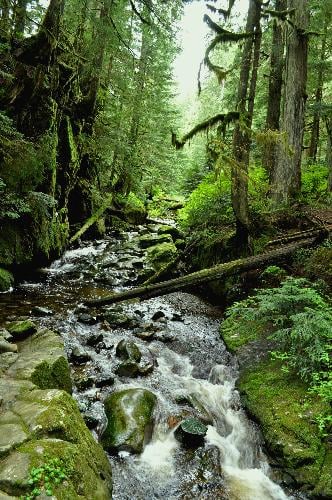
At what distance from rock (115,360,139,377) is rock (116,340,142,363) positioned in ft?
0.82

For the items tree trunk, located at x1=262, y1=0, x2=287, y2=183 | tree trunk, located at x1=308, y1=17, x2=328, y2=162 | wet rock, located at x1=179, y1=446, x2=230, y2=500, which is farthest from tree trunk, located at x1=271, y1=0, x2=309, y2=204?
wet rock, located at x1=179, y1=446, x2=230, y2=500

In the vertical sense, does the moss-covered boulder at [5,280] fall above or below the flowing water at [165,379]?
above

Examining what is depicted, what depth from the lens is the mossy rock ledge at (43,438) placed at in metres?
2.96

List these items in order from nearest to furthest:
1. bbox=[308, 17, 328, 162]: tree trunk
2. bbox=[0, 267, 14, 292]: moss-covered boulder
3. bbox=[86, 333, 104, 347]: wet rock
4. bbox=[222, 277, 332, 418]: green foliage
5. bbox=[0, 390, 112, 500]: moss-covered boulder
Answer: bbox=[0, 390, 112, 500]: moss-covered boulder < bbox=[222, 277, 332, 418]: green foliage < bbox=[86, 333, 104, 347]: wet rock < bbox=[0, 267, 14, 292]: moss-covered boulder < bbox=[308, 17, 328, 162]: tree trunk

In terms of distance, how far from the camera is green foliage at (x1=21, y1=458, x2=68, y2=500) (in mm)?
2805

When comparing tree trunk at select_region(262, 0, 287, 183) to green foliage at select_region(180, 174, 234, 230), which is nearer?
green foliage at select_region(180, 174, 234, 230)

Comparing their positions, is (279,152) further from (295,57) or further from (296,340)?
(296,340)

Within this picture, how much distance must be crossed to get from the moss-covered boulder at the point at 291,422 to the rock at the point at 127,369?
70.0 inches

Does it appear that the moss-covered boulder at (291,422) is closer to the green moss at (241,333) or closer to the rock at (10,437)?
the green moss at (241,333)

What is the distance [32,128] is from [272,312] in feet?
28.7

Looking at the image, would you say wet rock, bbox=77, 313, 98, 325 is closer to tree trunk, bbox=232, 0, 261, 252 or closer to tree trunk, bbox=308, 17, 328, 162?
tree trunk, bbox=232, 0, 261, 252

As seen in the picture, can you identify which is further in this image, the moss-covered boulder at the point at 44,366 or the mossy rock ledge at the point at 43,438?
the moss-covered boulder at the point at 44,366

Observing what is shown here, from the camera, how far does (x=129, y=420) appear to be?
196 inches

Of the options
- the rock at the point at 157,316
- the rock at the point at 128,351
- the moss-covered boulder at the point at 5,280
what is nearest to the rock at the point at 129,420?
the rock at the point at 128,351
